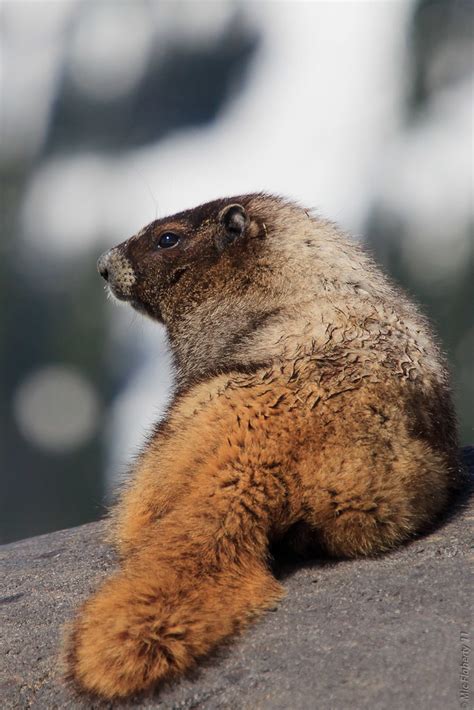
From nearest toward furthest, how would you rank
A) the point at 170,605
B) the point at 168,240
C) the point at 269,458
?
the point at 170,605 → the point at 269,458 → the point at 168,240

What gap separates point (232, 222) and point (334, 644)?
387 cm

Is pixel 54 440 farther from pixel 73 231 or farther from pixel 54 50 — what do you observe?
pixel 54 50

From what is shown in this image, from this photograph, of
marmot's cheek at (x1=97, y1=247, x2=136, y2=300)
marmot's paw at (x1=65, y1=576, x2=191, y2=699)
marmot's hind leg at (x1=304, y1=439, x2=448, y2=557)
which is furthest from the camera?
marmot's cheek at (x1=97, y1=247, x2=136, y2=300)

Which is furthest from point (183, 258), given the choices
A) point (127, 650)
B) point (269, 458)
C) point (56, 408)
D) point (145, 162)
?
point (145, 162)

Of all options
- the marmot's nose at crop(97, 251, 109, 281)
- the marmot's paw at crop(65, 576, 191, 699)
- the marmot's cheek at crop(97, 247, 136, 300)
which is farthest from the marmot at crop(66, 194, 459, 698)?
the marmot's nose at crop(97, 251, 109, 281)

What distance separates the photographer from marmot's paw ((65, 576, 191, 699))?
182 inches

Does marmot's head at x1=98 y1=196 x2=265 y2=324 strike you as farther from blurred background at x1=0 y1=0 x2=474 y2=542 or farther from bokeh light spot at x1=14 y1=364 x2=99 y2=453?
bokeh light spot at x1=14 y1=364 x2=99 y2=453

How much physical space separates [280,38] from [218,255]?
8750 cm

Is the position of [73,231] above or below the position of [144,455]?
below

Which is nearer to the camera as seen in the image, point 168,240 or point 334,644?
point 334,644

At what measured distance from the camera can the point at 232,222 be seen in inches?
300

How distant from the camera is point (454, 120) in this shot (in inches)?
2019

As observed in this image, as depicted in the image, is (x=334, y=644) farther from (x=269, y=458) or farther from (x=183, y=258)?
(x=183, y=258)

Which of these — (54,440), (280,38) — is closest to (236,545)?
(54,440)
